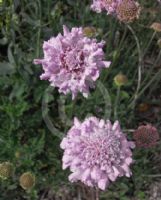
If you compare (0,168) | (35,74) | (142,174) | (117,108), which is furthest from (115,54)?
(0,168)

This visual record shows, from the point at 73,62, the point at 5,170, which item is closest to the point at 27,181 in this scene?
the point at 5,170

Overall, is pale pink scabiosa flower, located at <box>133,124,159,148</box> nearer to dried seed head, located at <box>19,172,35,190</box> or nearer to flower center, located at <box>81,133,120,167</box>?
flower center, located at <box>81,133,120,167</box>

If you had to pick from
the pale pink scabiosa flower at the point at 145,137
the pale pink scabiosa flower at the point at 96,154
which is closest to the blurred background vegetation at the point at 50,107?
the pale pink scabiosa flower at the point at 145,137

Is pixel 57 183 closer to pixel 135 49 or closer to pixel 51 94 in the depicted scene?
pixel 51 94

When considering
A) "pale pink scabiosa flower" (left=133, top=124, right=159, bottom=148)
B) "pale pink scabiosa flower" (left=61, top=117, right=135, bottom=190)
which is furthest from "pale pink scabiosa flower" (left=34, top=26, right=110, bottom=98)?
"pale pink scabiosa flower" (left=133, top=124, right=159, bottom=148)

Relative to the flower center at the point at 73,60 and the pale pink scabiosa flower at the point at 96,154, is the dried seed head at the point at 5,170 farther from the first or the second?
the flower center at the point at 73,60

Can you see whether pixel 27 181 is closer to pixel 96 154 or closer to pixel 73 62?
pixel 96 154
